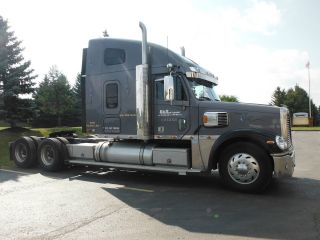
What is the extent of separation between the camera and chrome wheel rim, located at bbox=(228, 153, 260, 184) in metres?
8.12

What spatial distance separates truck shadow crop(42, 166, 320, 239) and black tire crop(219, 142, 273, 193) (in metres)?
0.21

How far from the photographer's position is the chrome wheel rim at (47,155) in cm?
1170

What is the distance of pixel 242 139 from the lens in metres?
8.40

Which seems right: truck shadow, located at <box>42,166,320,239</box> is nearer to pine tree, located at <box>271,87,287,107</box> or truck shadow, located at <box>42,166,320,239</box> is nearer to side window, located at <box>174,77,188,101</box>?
side window, located at <box>174,77,188,101</box>

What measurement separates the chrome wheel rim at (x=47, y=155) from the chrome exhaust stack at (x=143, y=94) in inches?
140

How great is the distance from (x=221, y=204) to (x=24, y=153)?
25.3ft

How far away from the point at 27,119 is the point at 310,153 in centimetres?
2004

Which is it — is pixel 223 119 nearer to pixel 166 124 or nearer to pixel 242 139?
pixel 242 139

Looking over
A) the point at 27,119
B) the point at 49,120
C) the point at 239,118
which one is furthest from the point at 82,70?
the point at 49,120

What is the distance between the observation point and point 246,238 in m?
5.35

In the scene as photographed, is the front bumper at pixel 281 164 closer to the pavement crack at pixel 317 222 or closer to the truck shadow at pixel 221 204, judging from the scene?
the truck shadow at pixel 221 204

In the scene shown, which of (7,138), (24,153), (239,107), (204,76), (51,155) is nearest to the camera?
(239,107)

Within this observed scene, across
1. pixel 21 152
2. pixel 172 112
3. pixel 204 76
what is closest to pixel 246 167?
pixel 172 112

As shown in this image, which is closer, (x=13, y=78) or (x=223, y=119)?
(x=223, y=119)
